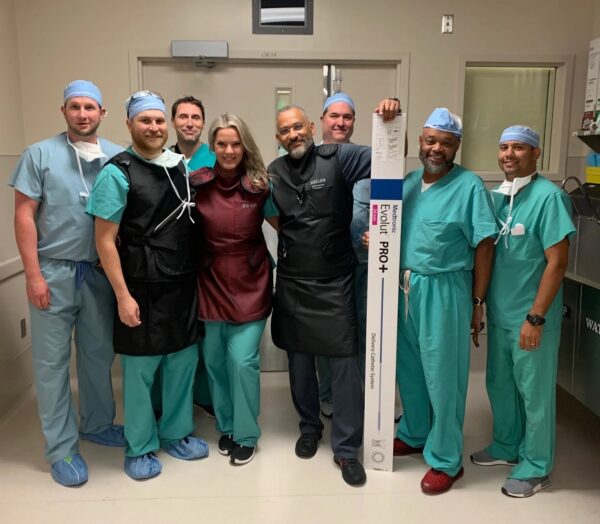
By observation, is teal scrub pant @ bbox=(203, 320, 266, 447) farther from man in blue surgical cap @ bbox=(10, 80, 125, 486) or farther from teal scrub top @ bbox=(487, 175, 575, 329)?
teal scrub top @ bbox=(487, 175, 575, 329)

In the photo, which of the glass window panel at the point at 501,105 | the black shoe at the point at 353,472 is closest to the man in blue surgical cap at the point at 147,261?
the black shoe at the point at 353,472

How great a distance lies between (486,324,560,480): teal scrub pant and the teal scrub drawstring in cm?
169

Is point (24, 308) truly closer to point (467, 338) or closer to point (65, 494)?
point (65, 494)

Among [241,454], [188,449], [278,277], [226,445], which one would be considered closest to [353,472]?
[241,454]

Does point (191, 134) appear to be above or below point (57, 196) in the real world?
above

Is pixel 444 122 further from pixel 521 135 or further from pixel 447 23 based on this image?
pixel 447 23

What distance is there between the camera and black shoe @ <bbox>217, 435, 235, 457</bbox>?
98.1 inches

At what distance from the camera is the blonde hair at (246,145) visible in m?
2.20

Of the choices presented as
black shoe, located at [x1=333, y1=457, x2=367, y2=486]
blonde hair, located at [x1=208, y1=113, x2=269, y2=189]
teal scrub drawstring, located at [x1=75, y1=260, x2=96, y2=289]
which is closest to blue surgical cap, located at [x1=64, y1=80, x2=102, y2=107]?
blonde hair, located at [x1=208, y1=113, x2=269, y2=189]

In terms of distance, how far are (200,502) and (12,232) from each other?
73.7 inches

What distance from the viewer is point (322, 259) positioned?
2246mm

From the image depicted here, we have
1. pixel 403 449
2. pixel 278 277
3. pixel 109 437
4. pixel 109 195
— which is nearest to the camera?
pixel 109 195

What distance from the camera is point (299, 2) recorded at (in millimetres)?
3426

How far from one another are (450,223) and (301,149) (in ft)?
2.20
